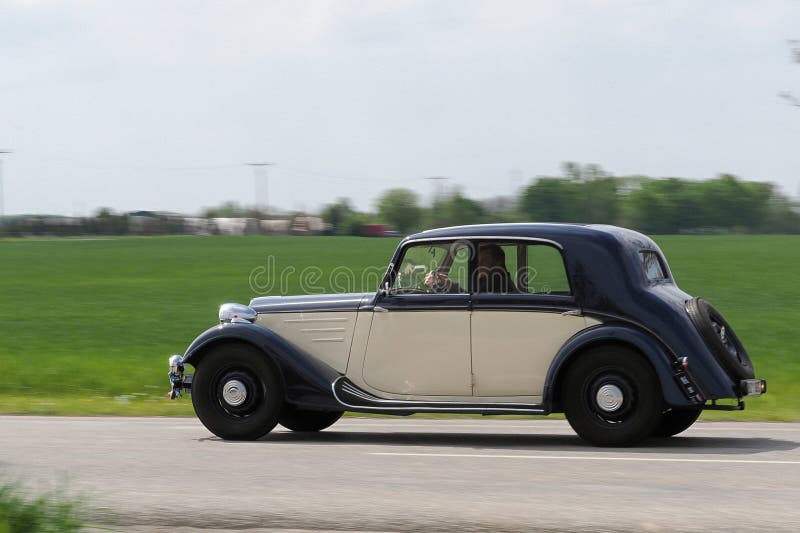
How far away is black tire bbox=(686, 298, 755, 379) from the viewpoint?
915 centimetres

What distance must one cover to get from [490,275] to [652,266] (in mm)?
1380

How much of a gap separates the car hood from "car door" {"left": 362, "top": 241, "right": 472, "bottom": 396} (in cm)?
24

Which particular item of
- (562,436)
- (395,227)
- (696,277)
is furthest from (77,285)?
(395,227)

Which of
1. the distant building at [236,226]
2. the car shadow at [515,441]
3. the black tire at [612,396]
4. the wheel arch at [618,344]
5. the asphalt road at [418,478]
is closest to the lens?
the asphalt road at [418,478]

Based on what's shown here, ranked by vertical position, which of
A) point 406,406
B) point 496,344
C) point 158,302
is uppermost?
point 496,344

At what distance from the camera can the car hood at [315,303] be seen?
33.1 feet

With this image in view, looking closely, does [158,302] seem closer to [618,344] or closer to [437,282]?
[437,282]

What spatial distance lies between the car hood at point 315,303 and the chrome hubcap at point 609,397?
6.76 ft

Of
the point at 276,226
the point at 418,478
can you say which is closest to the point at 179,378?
the point at 418,478

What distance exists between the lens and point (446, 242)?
387 inches

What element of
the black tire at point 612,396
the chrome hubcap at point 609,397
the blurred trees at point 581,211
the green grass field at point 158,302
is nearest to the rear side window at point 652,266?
the black tire at point 612,396

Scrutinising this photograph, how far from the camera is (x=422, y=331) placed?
9727mm

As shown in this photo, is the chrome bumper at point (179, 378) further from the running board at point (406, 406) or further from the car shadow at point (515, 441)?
the running board at point (406, 406)

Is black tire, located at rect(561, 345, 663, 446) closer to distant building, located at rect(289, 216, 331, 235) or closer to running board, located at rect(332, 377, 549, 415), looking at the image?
running board, located at rect(332, 377, 549, 415)
